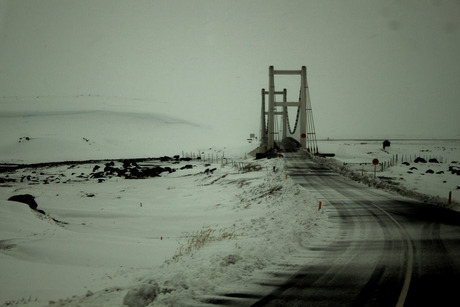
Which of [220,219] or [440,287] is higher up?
[440,287]

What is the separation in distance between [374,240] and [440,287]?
166 inches

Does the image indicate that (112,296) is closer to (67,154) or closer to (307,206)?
(307,206)

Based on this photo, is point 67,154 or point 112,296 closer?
point 112,296

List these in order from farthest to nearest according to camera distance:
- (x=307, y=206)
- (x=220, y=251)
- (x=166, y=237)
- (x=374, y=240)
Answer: (x=307, y=206) → (x=166, y=237) → (x=374, y=240) → (x=220, y=251)

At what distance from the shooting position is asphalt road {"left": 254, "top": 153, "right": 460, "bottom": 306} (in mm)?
6207

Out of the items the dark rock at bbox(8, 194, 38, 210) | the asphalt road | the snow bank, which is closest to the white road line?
the asphalt road

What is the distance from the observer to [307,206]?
16859 mm

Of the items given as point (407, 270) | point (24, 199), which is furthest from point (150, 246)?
point (24, 199)

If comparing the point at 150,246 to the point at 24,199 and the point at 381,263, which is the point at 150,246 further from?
the point at 24,199

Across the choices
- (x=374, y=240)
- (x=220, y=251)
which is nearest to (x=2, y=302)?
(x=220, y=251)

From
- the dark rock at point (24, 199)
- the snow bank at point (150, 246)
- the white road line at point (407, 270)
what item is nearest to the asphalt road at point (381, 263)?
the white road line at point (407, 270)

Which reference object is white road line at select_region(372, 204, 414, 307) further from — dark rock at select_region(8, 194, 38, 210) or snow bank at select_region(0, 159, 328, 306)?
dark rock at select_region(8, 194, 38, 210)

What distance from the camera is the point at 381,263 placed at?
841 centimetres

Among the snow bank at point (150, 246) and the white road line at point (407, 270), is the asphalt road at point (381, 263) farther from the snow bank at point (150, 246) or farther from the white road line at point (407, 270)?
the snow bank at point (150, 246)
